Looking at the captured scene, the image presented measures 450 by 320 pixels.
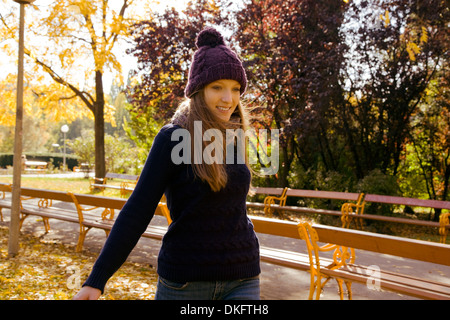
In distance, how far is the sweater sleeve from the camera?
4.58 ft

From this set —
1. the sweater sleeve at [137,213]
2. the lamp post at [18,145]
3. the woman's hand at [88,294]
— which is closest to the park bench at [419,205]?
the lamp post at [18,145]

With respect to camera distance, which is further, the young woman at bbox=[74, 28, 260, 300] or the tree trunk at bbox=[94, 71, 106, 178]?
the tree trunk at bbox=[94, 71, 106, 178]

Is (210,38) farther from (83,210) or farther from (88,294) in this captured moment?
(83,210)

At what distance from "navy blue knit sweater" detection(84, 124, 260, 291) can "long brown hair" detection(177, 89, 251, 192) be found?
3 centimetres

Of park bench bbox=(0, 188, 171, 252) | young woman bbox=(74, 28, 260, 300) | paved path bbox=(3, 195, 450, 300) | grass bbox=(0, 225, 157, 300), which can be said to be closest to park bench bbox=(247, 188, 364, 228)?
paved path bbox=(3, 195, 450, 300)

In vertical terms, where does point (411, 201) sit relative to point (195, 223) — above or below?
below

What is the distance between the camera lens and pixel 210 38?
1906 millimetres

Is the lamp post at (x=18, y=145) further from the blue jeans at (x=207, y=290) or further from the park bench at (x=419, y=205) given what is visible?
the park bench at (x=419, y=205)

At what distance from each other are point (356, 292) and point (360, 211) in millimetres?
4265

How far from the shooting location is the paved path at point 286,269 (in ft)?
15.0

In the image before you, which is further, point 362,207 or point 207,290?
point 362,207

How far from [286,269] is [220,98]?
14.0 feet

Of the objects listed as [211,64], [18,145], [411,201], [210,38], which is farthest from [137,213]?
[411,201]

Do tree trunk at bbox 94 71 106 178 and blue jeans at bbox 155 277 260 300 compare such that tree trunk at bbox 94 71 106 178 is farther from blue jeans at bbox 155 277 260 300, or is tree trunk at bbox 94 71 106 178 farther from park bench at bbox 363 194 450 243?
blue jeans at bbox 155 277 260 300
